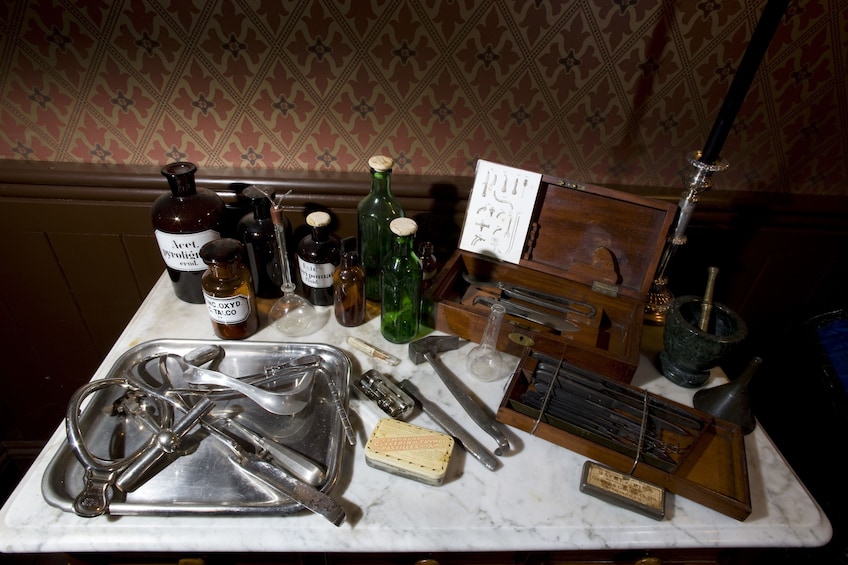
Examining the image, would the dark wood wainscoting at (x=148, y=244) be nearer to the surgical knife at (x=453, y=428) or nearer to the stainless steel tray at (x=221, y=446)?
the stainless steel tray at (x=221, y=446)

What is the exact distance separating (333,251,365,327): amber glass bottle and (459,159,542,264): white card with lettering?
0.24m

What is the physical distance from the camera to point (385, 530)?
65cm

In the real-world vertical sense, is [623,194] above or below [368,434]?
above

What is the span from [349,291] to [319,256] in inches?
3.5

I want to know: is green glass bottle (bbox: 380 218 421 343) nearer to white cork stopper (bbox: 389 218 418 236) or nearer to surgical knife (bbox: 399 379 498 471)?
white cork stopper (bbox: 389 218 418 236)

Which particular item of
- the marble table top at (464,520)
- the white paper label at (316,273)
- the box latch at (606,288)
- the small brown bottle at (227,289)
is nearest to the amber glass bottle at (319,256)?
the white paper label at (316,273)

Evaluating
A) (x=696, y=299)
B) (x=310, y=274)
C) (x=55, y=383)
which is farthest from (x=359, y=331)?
(x=55, y=383)

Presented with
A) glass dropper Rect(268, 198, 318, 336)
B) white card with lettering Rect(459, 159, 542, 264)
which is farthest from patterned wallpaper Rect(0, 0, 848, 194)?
glass dropper Rect(268, 198, 318, 336)

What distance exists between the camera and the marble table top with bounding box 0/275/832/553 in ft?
2.07

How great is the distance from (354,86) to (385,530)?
83 centimetres

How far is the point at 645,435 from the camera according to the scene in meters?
0.75

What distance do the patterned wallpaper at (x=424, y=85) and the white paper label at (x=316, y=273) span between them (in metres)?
0.28

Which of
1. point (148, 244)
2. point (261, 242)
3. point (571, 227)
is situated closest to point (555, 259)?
point (571, 227)

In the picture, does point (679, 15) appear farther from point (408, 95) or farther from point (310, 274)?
point (310, 274)
